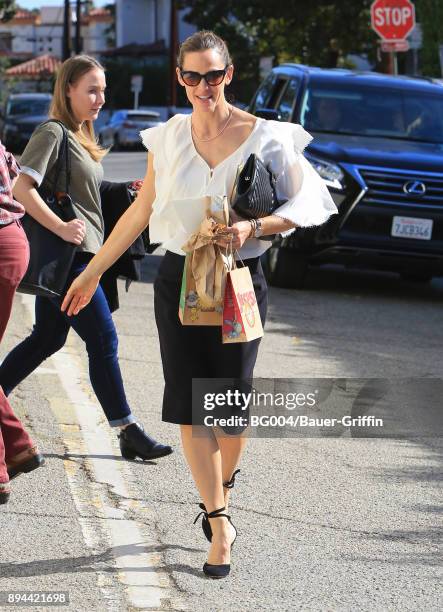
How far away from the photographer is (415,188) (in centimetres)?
1243

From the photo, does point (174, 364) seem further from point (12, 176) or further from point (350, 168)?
point (350, 168)

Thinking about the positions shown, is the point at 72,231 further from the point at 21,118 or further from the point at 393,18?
the point at 21,118

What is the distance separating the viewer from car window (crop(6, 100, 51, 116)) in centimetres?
4775

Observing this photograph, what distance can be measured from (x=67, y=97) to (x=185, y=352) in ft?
6.20

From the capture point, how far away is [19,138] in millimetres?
45562

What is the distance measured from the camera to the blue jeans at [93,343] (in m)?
6.56

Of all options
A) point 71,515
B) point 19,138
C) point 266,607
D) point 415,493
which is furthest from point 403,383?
point 19,138

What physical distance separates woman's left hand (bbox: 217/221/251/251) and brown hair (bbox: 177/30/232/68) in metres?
0.60

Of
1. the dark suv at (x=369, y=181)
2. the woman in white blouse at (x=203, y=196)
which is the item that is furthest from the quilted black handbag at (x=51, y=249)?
the dark suv at (x=369, y=181)

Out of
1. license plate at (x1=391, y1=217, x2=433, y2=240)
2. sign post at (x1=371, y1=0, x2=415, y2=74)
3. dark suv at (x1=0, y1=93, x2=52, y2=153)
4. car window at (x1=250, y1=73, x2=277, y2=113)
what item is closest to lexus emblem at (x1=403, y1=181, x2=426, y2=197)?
license plate at (x1=391, y1=217, x2=433, y2=240)

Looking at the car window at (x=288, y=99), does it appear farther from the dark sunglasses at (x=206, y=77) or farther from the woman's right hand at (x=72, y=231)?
the dark sunglasses at (x=206, y=77)

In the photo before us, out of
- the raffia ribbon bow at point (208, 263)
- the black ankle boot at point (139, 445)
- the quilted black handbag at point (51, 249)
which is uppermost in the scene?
the raffia ribbon bow at point (208, 263)

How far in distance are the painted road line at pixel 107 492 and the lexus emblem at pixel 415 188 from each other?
14.9ft

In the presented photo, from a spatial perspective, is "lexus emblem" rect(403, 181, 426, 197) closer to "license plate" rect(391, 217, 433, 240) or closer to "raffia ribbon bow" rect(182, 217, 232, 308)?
"license plate" rect(391, 217, 433, 240)
